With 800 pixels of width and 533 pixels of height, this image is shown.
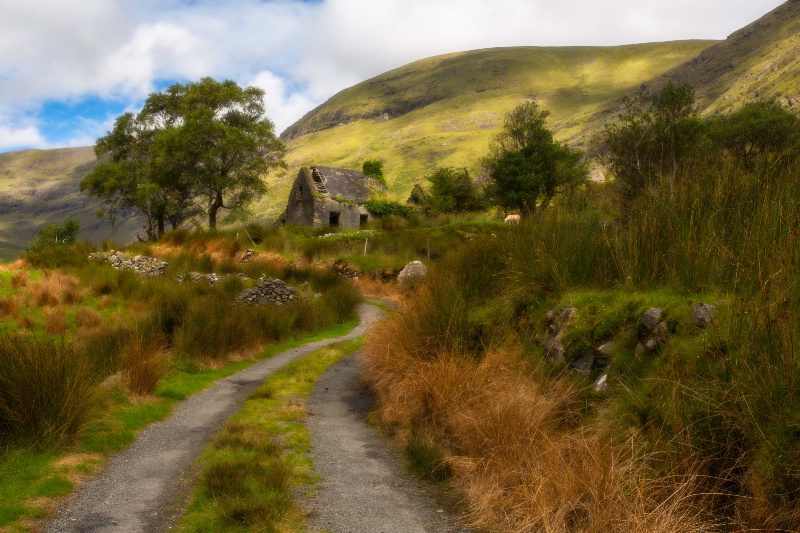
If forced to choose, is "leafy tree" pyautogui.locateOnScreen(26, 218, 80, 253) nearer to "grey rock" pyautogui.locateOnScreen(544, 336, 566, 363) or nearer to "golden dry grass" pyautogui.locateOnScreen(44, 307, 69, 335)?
"golden dry grass" pyautogui.locateOnScreen(44, 307, 69, 335)

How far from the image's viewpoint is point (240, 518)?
5.16 metres

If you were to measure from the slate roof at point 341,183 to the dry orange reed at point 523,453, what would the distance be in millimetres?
34311

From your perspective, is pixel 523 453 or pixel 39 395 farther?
pixel 39 395

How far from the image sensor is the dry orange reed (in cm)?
430

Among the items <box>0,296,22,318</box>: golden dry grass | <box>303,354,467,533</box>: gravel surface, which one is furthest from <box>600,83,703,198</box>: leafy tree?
<box>0,296,22,318</box>: golden dry grass

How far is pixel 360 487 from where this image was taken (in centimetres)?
630

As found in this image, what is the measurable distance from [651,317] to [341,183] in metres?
39.8

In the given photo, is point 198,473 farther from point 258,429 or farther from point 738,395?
point 738,395

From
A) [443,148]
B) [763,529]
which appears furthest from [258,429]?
[443,148]

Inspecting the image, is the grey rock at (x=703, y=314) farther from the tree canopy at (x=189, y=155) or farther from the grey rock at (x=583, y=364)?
the tree canopy at (x=189, y=155)

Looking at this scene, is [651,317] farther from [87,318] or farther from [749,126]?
[749,126]

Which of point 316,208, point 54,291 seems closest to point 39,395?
point 54,291

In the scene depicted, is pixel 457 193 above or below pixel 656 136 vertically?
below

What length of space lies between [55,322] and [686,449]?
16335 mm
